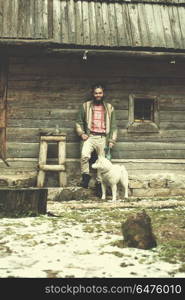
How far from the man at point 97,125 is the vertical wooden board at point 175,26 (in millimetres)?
1920

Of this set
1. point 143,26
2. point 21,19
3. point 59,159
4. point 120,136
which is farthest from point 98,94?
point 21,19

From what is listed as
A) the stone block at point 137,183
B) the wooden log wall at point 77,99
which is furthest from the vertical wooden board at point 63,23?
the stone block at point 137,183

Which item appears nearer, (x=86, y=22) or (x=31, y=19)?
(x=31, y=19)

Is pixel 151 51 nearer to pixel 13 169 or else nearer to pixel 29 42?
pixel 29 42

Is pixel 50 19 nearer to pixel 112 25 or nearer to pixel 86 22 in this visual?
pixel 86 22

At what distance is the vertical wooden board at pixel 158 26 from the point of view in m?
8.98

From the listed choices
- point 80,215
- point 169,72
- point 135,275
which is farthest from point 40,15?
point 135,275

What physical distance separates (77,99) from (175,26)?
109 inches

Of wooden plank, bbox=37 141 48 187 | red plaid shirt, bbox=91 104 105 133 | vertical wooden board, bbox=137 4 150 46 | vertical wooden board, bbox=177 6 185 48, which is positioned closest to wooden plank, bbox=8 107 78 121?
red plaid shirt, bbox=91 104 105 133

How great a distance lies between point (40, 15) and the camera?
29.6ft

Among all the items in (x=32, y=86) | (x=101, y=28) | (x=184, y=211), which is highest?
(x=101, y=28)

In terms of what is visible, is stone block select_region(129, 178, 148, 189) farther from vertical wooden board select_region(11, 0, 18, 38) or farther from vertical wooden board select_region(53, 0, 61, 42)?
vertical wooden board select_region(11, 0, 18, 38)

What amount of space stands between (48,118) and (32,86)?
77 cm

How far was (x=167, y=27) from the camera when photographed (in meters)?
9.34
